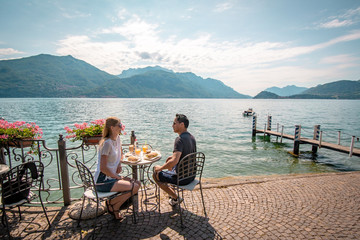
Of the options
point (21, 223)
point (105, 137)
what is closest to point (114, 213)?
point (105, 137)

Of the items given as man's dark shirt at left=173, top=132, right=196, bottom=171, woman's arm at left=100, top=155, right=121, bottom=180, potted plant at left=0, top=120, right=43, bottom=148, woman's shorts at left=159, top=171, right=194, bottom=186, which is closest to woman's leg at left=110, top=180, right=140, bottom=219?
woman's arm at left=100, top=155, right=121, bottom=180

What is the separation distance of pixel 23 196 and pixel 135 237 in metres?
2.29

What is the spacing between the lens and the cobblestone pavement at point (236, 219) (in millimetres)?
3602

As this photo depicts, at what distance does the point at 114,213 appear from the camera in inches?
Result: 156

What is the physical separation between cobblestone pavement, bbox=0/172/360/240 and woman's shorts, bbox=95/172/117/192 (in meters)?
0.77

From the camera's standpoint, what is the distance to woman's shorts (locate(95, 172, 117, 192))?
3736 mm

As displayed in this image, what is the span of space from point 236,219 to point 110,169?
2797mm

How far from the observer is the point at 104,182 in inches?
150

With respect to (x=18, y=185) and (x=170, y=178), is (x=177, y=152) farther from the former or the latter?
(x=18, y=185)

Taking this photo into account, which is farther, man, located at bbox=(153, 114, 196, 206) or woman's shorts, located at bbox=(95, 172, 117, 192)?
man, located at bbox=(153, 114, 196, 206)

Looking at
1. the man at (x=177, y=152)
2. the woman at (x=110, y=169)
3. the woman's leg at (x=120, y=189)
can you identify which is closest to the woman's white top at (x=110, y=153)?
the woman at (x=110, y=169)

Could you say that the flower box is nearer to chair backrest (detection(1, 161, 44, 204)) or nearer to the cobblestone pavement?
chair backrest (detection(1, 161, 44, 204))

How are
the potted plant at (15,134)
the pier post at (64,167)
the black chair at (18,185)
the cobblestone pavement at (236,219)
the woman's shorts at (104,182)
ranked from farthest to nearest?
1. the potted plant at (15,134)
2. the pier post at (64,167)
3. the woman's shorts at (104,182)
4. the cobblestone pavement at (236,219)
5. the black chair at (18,185)

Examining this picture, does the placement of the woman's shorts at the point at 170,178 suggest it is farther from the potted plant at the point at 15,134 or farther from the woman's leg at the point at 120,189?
the potted plant at the point at 15,134
